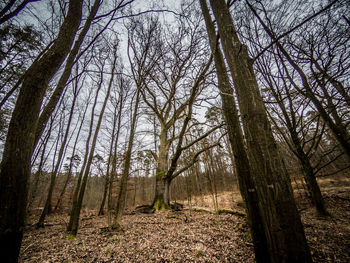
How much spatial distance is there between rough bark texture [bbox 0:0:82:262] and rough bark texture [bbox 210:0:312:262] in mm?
2857

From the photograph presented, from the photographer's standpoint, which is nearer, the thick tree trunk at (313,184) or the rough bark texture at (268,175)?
the rough bark texture at (268,175)

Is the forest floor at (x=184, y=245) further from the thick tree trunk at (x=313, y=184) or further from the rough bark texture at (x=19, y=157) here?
the rough bark texture at (x=19, y=157)

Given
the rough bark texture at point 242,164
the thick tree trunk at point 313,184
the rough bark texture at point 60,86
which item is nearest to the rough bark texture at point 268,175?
the rough bark texture at point 242,164

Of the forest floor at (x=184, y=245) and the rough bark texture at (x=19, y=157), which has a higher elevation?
the rough bark texture at (x=19, y=157)

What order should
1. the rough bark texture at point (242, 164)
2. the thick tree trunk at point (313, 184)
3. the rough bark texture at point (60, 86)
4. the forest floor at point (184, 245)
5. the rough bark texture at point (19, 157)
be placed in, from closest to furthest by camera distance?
the rough bark texture at point (19, 157) → the rough bark texture at point (242, 164) → the forest floor at point (184, 245) → the rough bark texture at point (60, 86) → the thick tree trunk at point (313, 184)

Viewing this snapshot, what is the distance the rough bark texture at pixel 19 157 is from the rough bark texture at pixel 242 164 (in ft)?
9.11

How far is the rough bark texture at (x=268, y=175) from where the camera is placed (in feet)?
3.88

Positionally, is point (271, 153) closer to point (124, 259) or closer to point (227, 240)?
point (227, 240)

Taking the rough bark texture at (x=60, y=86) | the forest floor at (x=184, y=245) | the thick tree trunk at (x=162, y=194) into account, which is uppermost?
the rough bark texture at (x=60, y=86)

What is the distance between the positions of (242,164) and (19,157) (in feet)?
10.5

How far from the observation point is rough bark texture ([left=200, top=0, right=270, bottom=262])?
1702mm

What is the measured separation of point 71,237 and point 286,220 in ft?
22.1

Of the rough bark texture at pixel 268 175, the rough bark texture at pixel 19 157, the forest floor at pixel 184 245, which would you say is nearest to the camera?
the rough bark texture at pixel 268 175

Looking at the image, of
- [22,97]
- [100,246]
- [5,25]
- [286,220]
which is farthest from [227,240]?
[5,25]
